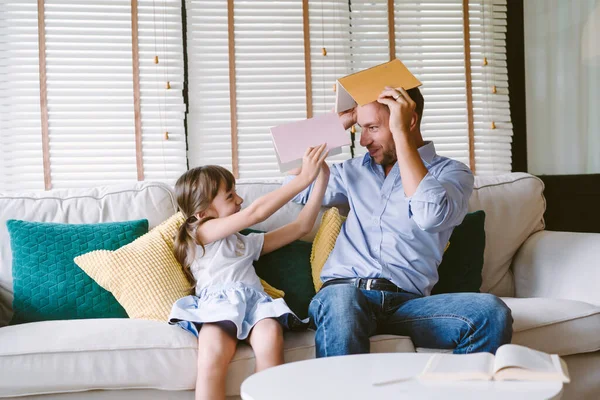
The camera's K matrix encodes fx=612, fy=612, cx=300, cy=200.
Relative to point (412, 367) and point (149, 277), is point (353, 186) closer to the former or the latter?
point (149, 277)

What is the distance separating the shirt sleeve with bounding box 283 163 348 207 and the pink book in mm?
240

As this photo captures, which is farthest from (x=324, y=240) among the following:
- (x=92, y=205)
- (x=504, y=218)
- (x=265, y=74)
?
(x=265, y=74)

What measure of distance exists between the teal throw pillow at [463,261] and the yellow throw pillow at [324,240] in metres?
0.37

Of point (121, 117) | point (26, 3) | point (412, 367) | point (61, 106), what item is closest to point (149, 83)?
point (121, 117)

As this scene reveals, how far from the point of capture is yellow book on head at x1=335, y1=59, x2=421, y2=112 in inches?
71.9

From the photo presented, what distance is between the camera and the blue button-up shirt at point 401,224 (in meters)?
1.70

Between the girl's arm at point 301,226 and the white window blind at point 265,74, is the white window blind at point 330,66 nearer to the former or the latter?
the white window blind at point 265,74

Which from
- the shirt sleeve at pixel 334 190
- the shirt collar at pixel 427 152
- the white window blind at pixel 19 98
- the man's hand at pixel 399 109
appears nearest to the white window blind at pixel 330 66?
the white window blind at pixel 19 98

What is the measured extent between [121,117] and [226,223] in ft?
5.46

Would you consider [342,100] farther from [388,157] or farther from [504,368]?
[504,368]

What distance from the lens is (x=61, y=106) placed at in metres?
3.22

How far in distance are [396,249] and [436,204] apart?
0.75 feet

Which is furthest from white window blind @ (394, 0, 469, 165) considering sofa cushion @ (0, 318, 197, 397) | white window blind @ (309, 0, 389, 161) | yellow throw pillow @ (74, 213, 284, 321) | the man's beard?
sofa cushion @ (0, 318, 197, 397)

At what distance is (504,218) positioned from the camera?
91.0 inches
